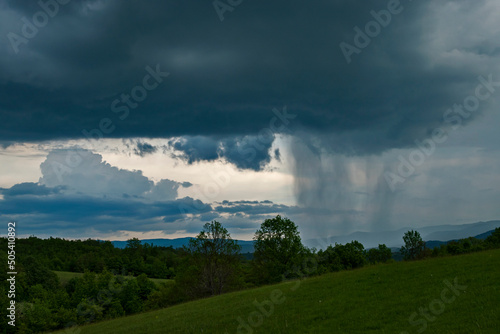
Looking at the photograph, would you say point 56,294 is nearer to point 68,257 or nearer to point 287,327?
point 68,257

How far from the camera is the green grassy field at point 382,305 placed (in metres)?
→ 14.9

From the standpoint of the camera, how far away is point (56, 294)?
10275 centimetres

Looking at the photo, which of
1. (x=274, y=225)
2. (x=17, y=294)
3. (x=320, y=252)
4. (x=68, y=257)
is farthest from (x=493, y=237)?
(x=68, y=257)

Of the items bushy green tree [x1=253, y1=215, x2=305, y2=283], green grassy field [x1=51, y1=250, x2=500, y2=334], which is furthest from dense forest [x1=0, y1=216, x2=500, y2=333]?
green grassy field [x1=51, y1=250, x2=500, y2=334]

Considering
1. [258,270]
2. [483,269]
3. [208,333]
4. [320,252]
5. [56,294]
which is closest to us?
[208,333]

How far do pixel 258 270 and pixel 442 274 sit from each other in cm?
5566

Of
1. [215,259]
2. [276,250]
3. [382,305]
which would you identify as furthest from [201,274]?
[382,305]

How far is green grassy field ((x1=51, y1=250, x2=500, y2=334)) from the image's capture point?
1490 cm

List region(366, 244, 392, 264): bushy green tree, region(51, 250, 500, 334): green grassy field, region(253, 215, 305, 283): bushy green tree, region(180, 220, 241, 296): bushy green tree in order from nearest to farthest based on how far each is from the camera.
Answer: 1. region(51, 250, 500, 334): green grassy field
2. region(180, 220, 241, 296): bushy green tree
3. region(253, 215, 305, 283): bushy green tree
4. region(366, 244, 392, 264): bushy green tree

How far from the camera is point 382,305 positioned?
18.4 metres

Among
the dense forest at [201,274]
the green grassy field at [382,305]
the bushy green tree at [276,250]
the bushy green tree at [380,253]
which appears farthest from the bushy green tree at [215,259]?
the bushy green tree at [380,253]

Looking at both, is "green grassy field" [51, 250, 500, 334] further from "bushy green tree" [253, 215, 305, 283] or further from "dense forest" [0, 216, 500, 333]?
"bushy green tree" [253, 215, 305, 283]

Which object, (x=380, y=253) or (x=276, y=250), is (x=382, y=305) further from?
(x=380, y=253)

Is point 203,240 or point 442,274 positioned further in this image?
point 203,240
